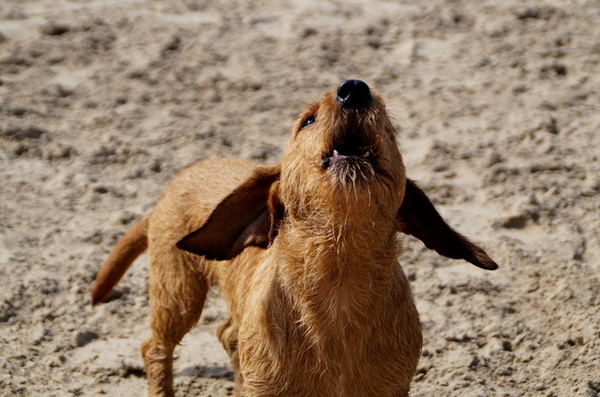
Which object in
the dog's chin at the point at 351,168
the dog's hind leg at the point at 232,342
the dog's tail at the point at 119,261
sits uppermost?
the dog's chin at the point at 351,168

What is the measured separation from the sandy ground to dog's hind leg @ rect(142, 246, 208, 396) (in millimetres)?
260

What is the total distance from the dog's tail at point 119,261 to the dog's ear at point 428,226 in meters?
2.02

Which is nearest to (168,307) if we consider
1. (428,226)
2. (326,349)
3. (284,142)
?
(326,349)

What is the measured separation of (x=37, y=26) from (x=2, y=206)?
123 inches

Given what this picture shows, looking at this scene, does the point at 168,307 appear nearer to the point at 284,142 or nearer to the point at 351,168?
the point at 351,168

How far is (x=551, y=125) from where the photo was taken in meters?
7.50

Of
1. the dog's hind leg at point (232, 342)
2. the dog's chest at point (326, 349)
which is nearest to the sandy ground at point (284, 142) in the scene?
the dog's hind leg at point (232, 342)

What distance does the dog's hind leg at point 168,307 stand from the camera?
5.06 m

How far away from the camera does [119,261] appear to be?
5.39m

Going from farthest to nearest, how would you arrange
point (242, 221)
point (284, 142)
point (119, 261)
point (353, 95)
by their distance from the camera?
point (284, 142) → point (119, 261) → point (242, 221) → point (353, 95)

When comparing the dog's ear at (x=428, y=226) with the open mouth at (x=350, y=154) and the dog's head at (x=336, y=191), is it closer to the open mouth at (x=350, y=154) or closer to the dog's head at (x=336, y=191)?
the dog's head at (x=336, y=191)

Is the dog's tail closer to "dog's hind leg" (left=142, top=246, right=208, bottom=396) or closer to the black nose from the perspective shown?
"dog's hind leg" (left=142, top=246, right=208, bottom=396)

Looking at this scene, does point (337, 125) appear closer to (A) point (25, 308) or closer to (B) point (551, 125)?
(A) point (25, 308)

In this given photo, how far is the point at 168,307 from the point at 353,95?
204cm
